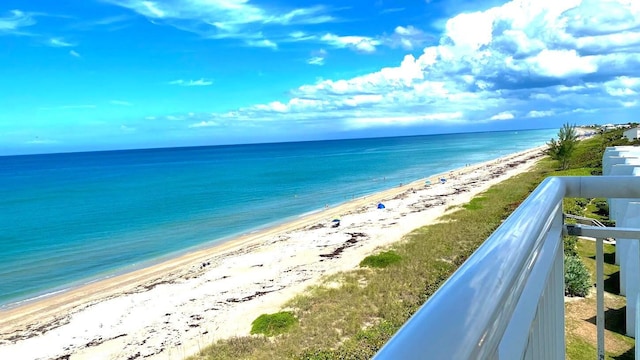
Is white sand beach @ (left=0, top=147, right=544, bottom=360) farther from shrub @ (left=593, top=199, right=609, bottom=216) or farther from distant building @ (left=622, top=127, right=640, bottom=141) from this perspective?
distant building @ (left=622, top=127, right=640, bottom=141)

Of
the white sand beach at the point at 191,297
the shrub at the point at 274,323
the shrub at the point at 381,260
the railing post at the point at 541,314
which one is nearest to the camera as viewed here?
the railing post at the point at 541,314

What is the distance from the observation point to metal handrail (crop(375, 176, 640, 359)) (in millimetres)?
524

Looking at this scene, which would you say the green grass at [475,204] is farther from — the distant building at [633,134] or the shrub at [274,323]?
the distant building at [633,134]

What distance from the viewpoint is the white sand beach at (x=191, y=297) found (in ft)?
42.6

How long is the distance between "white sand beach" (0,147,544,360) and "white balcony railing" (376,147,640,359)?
1122 centimetres

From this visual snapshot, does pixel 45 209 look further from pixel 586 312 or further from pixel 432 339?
pixel 432 339

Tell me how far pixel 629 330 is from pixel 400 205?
25.6 m

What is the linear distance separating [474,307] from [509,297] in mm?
167

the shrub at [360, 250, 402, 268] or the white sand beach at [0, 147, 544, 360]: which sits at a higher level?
the shrub at [360, 250, 402, 268]

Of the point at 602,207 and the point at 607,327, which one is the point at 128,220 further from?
the point at 607,327

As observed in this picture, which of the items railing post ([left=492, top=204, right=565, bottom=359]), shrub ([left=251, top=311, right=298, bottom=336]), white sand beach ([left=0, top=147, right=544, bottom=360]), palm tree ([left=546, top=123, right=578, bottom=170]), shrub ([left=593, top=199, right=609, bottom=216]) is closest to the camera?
railing post ([left=492, top=204, right=565, bottom=359])

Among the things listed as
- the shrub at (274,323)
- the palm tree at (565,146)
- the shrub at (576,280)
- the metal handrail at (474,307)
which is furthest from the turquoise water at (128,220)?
the metal handrail at (474,307)

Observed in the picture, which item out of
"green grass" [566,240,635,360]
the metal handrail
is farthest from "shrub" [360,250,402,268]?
the metal handrail

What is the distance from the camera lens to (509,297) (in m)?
0.76
